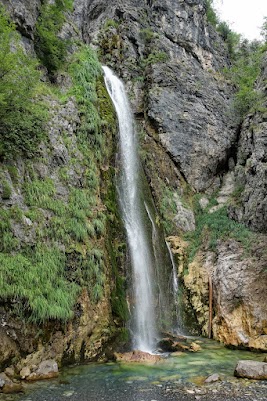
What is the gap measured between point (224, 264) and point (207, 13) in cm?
2641

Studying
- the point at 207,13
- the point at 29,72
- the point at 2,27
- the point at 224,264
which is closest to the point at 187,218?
the point at 224,264

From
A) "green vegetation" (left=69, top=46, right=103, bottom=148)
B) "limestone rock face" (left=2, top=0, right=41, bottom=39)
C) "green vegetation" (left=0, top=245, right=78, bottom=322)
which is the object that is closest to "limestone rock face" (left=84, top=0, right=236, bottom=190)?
"green vegetation" (left=69, top=46, right=103, bottom=148)

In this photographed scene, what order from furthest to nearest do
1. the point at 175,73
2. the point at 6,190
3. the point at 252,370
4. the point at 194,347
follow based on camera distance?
1. the point at 175,73
2. the point at 194,347
3. the point at 6,190
4. the point at 252,370

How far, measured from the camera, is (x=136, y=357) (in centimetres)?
904

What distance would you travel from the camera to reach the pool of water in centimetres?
644

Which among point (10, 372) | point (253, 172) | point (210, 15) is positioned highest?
point (210, 15)

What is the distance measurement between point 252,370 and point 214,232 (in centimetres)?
815

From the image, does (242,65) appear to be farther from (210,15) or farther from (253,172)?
(253,172)

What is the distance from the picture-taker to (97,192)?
12352 mm

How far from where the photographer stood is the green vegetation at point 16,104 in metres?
9.33

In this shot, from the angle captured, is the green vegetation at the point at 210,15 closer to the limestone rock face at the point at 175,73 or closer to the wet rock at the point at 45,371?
the limestone rock face at the point at 175,73

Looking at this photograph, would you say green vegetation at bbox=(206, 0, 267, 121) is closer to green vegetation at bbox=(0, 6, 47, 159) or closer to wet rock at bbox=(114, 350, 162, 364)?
green vegetation at bbox=(0, 6, 47, 159)

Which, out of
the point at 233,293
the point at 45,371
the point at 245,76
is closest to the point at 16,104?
the point at 45,371

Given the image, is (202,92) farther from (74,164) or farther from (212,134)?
(74,164)
